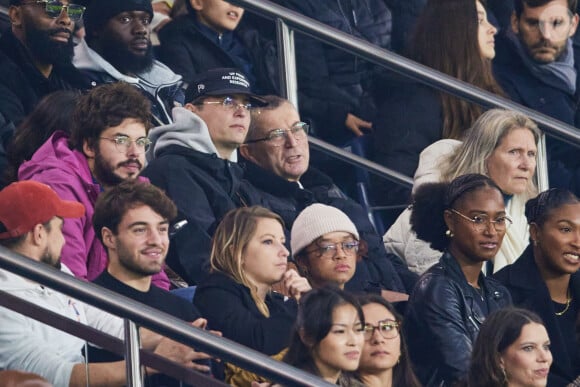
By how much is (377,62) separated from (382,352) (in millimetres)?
1635

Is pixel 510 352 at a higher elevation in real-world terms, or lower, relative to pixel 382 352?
higher

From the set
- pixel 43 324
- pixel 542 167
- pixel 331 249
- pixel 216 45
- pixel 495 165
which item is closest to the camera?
pixel 43 324

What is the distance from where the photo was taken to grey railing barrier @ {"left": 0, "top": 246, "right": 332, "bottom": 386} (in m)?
Answer: 5.50

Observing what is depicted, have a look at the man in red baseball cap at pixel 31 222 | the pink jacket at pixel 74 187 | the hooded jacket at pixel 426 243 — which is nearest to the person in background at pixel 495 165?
the hooded jacket at pixel 426 243

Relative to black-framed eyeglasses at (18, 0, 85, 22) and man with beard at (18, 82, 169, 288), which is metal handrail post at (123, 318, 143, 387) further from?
black-framed eyeglasses at (18, 0, 85, 22)

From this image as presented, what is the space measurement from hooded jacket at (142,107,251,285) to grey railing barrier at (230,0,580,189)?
27.8 inches

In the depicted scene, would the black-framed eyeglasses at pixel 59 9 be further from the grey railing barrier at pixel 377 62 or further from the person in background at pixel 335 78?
the person in background at pixel 335 78

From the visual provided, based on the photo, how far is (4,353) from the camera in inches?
228

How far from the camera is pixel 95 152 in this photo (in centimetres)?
663

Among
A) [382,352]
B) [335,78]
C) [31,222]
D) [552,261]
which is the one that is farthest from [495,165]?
[31,222]

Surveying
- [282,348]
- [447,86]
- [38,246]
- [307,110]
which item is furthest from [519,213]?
[38,246]

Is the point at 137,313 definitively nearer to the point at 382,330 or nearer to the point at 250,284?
the point at 250,284

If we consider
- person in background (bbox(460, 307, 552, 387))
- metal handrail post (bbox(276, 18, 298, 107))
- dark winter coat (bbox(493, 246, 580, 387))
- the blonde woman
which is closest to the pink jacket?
the blonde woman

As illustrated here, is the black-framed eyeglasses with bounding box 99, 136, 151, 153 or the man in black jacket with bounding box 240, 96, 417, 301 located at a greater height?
the man in black jacket with bounding box 240, 96, 417, 301
